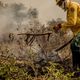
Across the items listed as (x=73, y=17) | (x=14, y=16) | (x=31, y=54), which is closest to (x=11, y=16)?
(x=14, y=16)

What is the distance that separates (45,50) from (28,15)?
2.30 metres

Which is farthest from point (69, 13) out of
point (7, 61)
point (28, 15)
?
point (28, 15)

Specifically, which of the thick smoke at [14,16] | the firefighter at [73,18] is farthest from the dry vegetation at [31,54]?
the firefighter at [73,18]

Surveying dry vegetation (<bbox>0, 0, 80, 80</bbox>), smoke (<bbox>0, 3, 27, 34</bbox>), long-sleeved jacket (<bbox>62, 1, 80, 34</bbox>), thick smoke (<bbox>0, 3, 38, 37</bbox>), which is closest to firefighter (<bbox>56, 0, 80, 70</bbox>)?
long-sleeved jacket (<bbox>62, 1, 80, 34</bbox>)

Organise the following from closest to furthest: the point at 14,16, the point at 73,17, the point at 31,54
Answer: the point at 73,17, the point at 31,54, the point at 14,16

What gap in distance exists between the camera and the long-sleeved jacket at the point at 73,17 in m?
7.79

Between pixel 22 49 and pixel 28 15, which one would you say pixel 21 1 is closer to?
pixel 28 15

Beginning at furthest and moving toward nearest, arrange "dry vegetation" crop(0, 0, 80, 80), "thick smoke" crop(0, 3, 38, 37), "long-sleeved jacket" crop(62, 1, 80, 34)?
"thick smoke" crop(0, 3, 38, 37)
"long-sleeved jacket" crop(62, 1, 80, 34)
"dry vegetation" crop(0, 0, 80, 80)

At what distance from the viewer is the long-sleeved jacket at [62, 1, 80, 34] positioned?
779 cm

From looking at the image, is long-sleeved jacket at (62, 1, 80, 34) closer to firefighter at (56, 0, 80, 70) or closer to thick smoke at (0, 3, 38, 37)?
firefighter at (56, 0, 80, 70)

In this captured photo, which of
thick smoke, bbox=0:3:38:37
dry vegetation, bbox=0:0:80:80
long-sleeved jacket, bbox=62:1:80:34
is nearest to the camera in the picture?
dry vegetation, bbox=0:0:80:80

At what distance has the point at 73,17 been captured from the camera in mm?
7781

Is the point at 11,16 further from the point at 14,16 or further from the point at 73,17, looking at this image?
the point at 73,17

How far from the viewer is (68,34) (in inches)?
426
